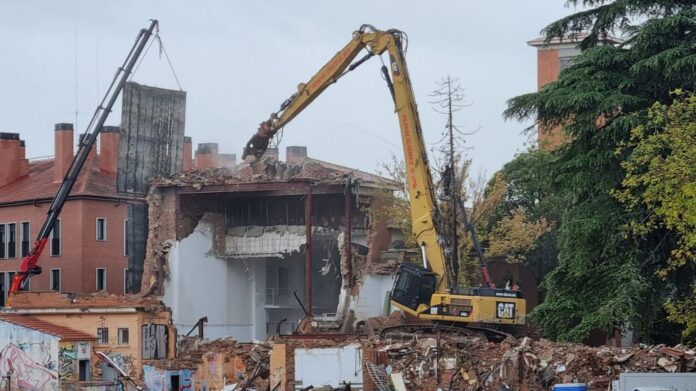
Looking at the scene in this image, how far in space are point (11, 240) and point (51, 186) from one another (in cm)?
362

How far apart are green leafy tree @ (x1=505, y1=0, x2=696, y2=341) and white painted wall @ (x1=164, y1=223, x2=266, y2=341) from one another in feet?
60.1

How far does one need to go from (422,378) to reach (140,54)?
81.3 feet

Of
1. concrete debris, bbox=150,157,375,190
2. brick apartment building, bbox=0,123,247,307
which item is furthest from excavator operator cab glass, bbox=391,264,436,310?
brick apartment building, bbox=0,123,247,307

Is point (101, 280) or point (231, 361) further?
point (101, 280)

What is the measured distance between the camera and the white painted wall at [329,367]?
118 ft

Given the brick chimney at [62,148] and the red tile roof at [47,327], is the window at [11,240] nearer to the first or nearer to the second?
the brick chimney at [62,148]

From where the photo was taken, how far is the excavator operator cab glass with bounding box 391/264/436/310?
3800 cm

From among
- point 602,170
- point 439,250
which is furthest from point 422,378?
point 602,170

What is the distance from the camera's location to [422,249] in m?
39.0

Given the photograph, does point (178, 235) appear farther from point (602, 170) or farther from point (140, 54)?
point (602, 170)

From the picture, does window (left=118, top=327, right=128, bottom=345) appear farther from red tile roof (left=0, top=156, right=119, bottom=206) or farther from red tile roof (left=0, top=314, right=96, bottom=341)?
red tile roof (left=0, top=156, right=119, bottom=206)

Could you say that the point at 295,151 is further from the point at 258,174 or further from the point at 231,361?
the point at 231,361

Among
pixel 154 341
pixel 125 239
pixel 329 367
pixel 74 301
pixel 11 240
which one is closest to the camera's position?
pixel 329 367

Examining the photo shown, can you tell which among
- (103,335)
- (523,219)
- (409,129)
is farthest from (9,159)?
(409,129)
